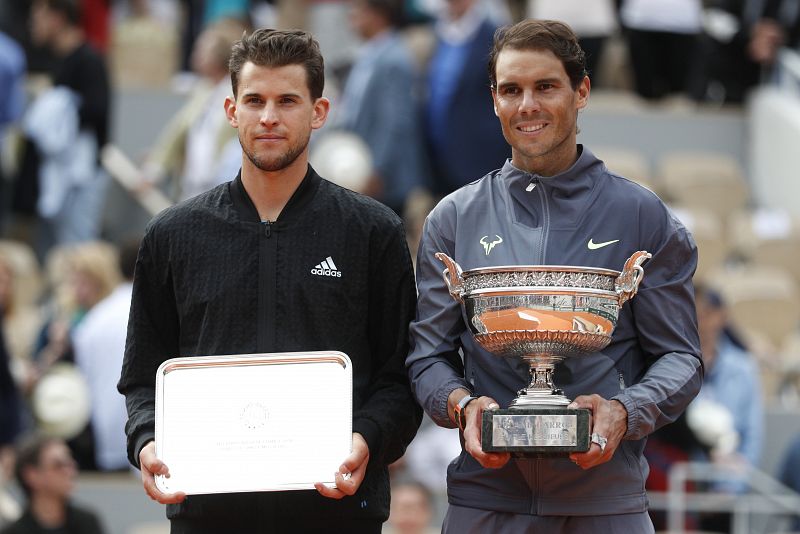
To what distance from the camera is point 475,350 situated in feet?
15.1

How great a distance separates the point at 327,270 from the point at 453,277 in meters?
0.38

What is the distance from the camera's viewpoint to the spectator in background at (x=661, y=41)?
13.5 metres

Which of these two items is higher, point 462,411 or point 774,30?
point 774,30

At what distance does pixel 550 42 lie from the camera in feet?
14.9

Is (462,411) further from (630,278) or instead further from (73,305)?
(73,305)

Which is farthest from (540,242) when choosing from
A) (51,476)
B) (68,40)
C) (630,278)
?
(68,40)

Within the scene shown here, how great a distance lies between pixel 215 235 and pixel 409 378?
0.62m

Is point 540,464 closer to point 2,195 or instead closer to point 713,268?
point 713,268

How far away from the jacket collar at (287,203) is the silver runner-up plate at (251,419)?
0.42 metres

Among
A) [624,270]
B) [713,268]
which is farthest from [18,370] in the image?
[624,270]

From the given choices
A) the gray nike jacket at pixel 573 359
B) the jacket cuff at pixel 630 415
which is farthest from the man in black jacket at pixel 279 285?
the jacket cuff at pixel 630 415

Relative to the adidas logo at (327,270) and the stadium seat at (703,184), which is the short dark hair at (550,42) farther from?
the stadium seat at (703,184)

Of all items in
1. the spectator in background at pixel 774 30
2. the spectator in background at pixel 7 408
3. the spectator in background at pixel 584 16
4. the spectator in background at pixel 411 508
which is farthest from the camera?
the spectator in background at pixel 774 30

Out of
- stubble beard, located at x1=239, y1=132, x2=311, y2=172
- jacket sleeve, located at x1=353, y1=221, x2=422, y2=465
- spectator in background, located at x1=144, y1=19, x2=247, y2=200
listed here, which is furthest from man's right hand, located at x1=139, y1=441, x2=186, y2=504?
spectator in background, located at x1=144, y1=19, x2=247, y2=200
